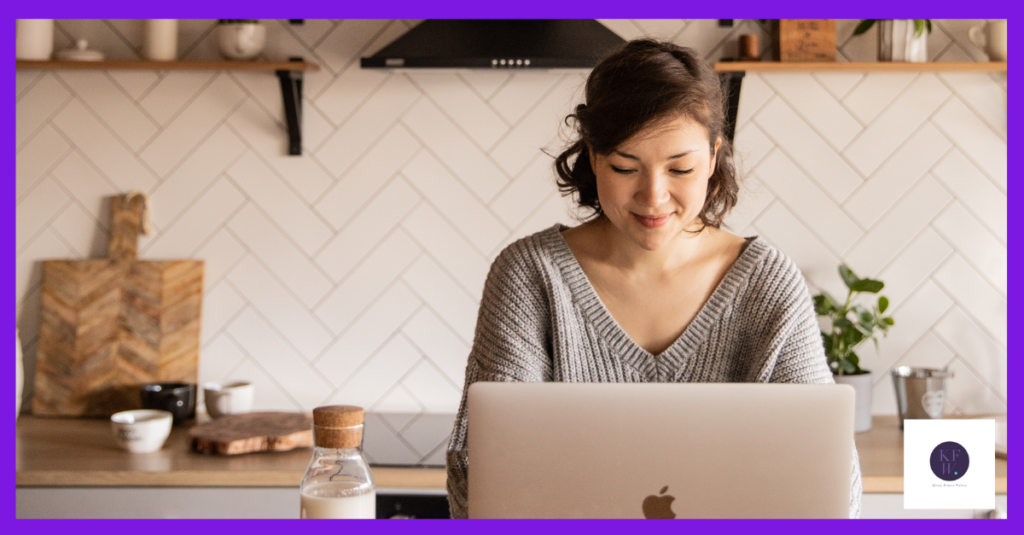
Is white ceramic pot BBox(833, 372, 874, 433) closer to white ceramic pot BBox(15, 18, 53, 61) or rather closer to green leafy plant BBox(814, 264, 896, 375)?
green leafy plant BBox(814, 264, 896, 375)

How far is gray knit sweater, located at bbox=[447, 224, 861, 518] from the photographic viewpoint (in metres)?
1.17

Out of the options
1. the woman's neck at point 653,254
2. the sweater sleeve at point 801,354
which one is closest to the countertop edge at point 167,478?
the woman's neck at point 653,254

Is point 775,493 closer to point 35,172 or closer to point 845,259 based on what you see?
point 845,259

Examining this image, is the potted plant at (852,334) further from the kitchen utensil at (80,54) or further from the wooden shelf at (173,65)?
the kitchen utensil at (80,54)

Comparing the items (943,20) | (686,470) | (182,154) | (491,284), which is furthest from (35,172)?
(943,20)

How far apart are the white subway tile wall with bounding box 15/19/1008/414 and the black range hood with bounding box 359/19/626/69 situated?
0.28 m

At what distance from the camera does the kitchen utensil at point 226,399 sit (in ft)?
6.76

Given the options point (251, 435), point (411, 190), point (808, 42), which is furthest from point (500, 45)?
point (251, 435)

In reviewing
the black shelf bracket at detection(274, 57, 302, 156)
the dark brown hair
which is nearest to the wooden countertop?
the black shelf bracket at detection(274, 57, 302, 156)

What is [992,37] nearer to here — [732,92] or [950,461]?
[732,92]

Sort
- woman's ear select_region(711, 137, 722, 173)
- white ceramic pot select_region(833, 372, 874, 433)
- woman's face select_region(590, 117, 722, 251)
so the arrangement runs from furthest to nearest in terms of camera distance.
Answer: white ceramic pot select_region(833, 372, 874, 433)
woman's ear select_region(711, 137, 722, 173)
woman's face select_region(590, 117, 722, 251)

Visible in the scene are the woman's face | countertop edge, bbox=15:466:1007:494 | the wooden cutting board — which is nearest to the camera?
the woman's face

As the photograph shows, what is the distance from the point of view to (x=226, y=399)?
2.06m

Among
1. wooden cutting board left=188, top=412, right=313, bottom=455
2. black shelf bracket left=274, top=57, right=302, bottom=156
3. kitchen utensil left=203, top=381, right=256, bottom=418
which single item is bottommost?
wooden cutting board left=188, top=412, right=313, bottom=455
